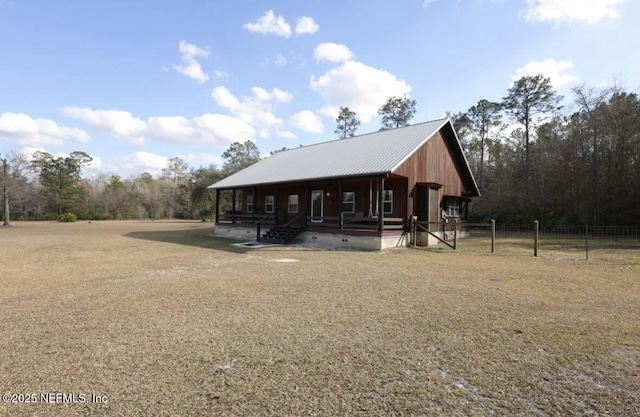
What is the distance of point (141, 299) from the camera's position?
5805 mm

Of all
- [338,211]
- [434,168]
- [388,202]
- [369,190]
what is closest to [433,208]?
[434,168]

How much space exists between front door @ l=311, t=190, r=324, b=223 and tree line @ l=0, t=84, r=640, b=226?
17396mm

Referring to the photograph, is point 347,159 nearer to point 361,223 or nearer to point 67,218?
point 361,223

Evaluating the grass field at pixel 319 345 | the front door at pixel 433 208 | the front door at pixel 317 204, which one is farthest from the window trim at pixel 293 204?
the grass field at pixel 319 345

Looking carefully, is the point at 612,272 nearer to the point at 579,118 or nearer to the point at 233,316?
the point at 233,316

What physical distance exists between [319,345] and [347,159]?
13.6 m

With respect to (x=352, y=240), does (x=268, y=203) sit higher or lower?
higher

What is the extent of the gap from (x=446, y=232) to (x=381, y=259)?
28.0 ft

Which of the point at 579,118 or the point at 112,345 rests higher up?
the point at 579,118

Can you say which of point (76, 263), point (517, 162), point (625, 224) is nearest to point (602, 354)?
point (76, 263)

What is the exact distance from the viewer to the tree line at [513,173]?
2167 cm

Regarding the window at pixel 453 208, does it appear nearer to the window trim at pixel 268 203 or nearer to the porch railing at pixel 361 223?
the porch railing at pixel 361 223

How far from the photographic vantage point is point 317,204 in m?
18.3

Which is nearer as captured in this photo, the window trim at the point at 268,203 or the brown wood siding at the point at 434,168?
the brown wood siding at the point at 434,168
